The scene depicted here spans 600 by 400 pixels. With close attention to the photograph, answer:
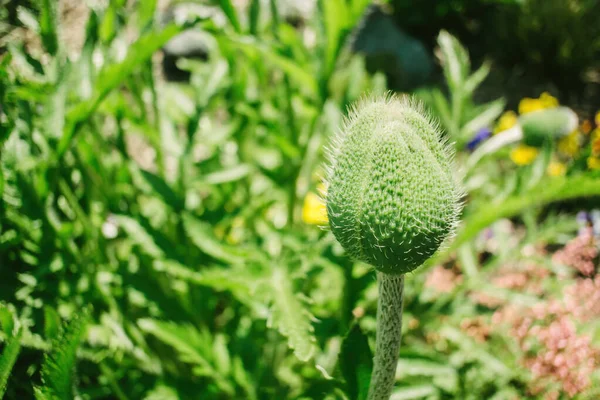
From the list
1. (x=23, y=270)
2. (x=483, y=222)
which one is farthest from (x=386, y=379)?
(x=23, y=270)

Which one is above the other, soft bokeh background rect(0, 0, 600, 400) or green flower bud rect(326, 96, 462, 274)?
soft bokeh background rect(0, 0, 600, 400)

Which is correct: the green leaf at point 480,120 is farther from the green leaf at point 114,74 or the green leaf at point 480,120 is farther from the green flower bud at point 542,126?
the green leaf at point 114,74

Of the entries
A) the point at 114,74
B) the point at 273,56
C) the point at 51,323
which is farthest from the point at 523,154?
the point at 51,323

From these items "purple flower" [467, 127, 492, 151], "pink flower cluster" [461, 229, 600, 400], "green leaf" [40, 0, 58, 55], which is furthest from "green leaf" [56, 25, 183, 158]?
"purple flower" [467, 127, 492, 151]

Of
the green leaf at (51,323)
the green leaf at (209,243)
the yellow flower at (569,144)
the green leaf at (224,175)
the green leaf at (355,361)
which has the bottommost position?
the green leaf at (51,323)

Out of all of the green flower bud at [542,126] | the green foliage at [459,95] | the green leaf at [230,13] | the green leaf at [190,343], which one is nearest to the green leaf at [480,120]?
the green foliage at [459,95]

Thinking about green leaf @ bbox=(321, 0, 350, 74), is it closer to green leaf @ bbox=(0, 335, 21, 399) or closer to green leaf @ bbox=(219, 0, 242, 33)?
green leaf @ bbox=(219, 0, 242, 33)
